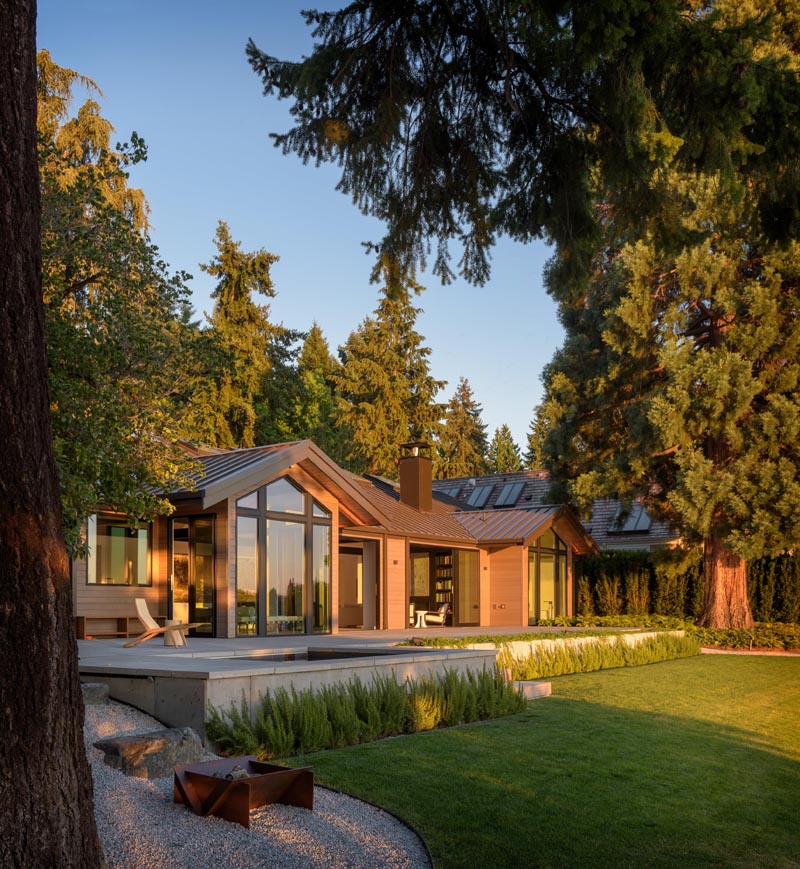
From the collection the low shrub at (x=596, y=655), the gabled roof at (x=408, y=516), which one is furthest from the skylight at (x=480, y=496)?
the low shrub at (x=596, y=655)

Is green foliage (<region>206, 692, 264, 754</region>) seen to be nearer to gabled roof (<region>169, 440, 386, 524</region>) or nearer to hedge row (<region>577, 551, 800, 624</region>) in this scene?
gabled roof (<region>169, 440, 386, 524</region>)

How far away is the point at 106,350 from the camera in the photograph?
29.6ft

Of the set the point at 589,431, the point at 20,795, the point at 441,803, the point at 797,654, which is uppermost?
the point at 589,431

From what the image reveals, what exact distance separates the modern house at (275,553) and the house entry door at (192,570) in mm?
19

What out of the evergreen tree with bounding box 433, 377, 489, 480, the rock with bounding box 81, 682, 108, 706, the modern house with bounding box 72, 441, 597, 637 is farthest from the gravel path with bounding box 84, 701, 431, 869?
the evergreen tree with bounding box 433, 377, 489, 480

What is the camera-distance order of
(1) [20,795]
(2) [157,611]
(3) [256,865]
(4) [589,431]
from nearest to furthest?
(1) [20,795]
(3) [256,865]
(2) [157,611]
(4) [589,431]

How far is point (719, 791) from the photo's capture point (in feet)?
23.6

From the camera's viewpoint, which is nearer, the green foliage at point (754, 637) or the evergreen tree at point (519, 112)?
the evergreen tree at point (519, 112)

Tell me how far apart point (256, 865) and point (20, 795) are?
1675mm

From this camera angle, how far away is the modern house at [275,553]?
55.9 ft

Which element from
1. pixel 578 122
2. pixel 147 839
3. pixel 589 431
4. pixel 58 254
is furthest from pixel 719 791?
pixel 589 431

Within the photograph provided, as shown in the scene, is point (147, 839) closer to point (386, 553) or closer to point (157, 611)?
point (157, 611)

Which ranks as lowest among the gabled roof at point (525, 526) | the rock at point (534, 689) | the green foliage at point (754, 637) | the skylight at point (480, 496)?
the green foliage at point (754, 637)

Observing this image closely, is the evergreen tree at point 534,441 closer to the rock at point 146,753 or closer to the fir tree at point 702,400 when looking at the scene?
the fir tree at point 702,400
